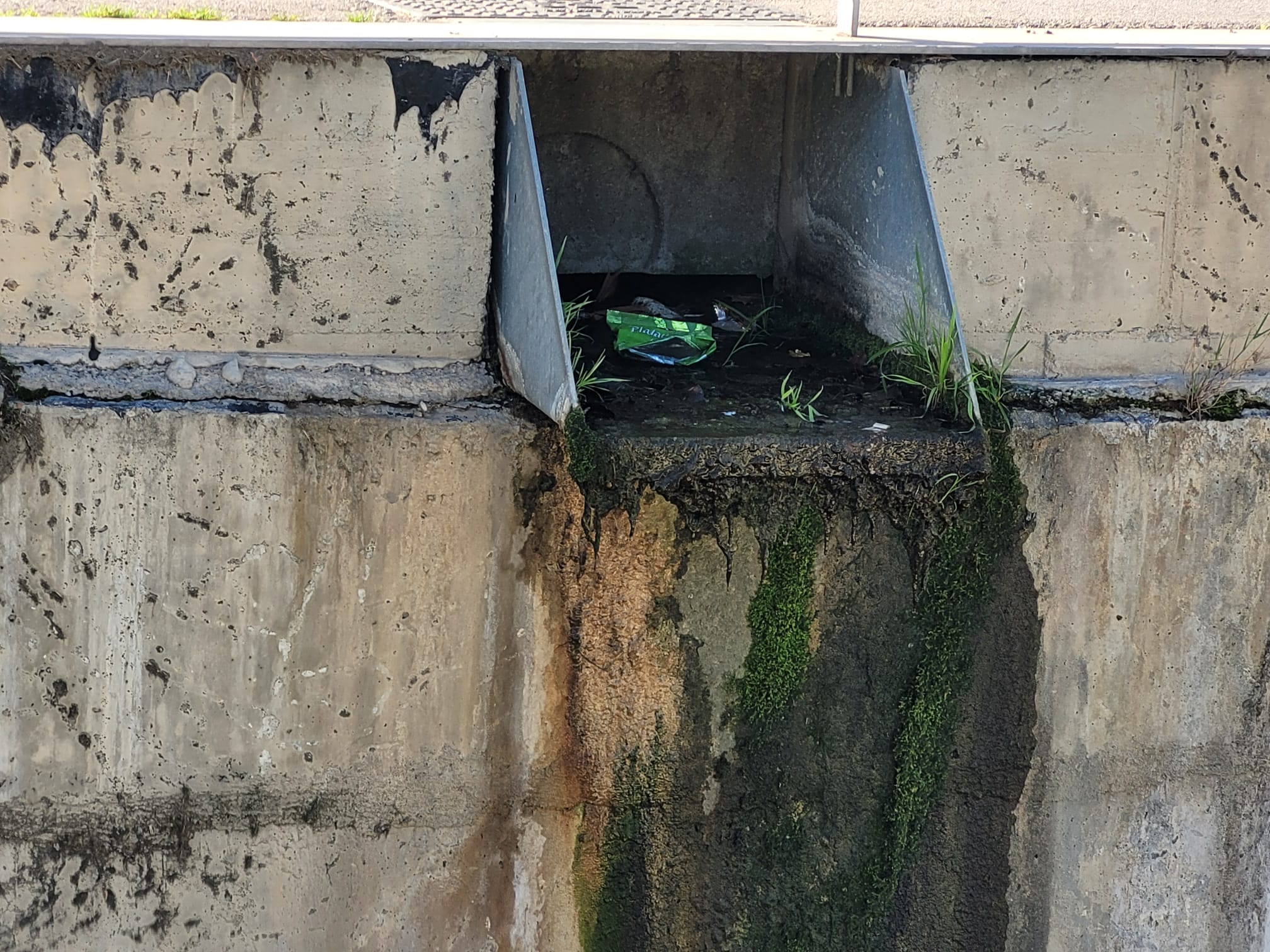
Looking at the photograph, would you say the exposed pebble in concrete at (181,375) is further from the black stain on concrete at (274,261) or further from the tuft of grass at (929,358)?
the tuft of grass at (929,358)

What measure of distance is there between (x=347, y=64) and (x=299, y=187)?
0.27 m

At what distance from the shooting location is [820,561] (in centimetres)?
274

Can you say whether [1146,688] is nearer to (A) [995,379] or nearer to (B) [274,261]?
(A) [995,379]

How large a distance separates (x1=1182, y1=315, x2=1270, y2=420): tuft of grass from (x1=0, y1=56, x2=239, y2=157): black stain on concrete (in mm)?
2292

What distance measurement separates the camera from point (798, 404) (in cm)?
278

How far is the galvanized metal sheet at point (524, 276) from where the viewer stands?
245cm

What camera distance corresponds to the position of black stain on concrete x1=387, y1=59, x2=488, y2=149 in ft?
8.64

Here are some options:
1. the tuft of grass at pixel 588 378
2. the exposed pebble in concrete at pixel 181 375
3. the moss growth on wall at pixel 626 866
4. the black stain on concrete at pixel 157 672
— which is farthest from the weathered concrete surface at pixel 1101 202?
the black stain on concrete at pixel 157 672

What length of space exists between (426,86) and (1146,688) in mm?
2193

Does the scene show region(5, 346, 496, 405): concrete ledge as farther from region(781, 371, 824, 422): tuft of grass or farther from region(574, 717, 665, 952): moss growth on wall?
region(574, 717, 665, 952): moss growth on wall

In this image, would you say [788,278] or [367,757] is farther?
[788,278]

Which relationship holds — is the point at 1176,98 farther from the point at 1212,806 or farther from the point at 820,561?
the point at 1212,806

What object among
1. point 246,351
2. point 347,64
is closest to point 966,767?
point 246,351

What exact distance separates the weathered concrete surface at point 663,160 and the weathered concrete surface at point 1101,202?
36.3 inches
